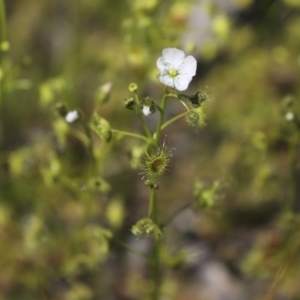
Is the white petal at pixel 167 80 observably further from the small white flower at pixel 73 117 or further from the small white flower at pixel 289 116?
the small white flower at pixel 289 116

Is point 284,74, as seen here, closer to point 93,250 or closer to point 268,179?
point 268,179

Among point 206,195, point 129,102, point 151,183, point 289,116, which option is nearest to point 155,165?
point 151,183

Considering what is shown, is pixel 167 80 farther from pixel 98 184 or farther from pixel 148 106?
pixel 98 184

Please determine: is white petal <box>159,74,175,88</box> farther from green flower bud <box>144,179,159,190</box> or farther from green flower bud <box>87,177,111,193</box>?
green flower bud <box>87,177,111,193</box>

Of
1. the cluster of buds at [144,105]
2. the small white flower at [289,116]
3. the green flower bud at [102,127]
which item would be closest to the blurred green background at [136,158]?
the small white flower at [289,116]

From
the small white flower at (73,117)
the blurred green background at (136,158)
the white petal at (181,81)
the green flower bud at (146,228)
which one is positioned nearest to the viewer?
the white petal at (181,81)
